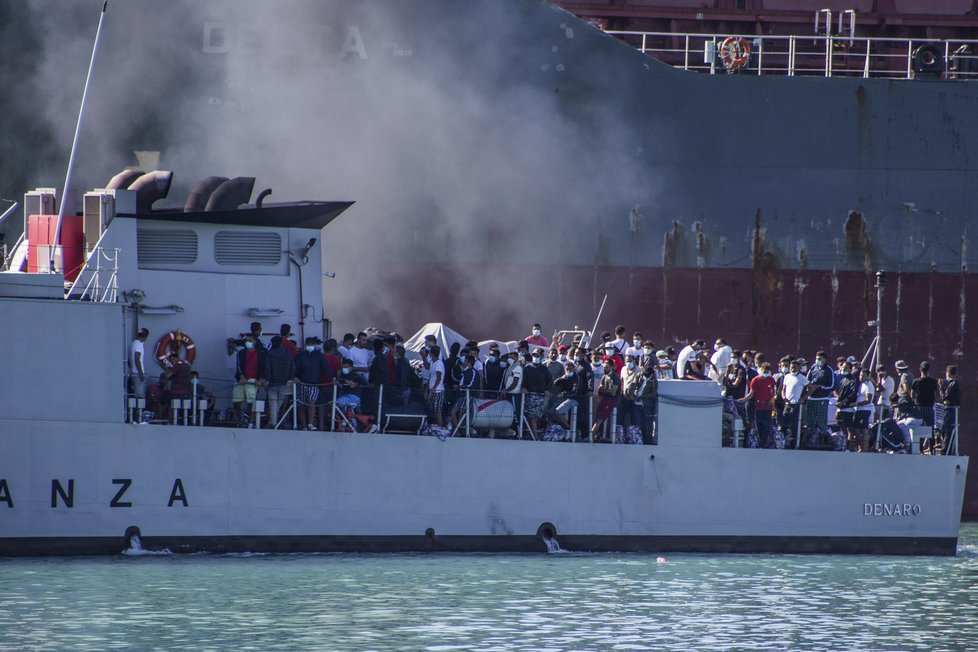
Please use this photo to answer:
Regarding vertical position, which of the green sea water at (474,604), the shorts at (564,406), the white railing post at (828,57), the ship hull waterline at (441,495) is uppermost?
the white railing post at (828,57)

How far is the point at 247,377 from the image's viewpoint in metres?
16.9

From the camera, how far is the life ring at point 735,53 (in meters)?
25.3

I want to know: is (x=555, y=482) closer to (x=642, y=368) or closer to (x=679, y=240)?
(x=642, y=368)

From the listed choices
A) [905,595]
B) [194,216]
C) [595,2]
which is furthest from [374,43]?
[905,595]

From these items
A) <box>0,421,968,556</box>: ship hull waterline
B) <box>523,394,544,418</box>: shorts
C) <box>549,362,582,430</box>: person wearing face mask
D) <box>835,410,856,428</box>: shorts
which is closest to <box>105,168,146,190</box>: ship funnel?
<box>0,421,968,556</box>: ship hull waterline

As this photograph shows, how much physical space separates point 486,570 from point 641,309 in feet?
28.8

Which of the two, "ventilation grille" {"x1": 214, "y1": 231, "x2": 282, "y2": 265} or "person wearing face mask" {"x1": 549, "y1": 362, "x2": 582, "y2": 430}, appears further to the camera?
"person wearing face mask" {"x1": 549, "y1": 362, "x2": 582, "y2": 430}

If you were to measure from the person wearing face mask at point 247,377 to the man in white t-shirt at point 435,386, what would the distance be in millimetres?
2127

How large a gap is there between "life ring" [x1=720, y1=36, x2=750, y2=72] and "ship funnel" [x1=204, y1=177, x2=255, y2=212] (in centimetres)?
1074

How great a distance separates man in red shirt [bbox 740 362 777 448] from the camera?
19.2m

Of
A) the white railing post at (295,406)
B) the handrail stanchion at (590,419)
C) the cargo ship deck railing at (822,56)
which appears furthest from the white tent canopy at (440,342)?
the cargo ship deck railing at (822,56)

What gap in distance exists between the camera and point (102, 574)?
15164mm

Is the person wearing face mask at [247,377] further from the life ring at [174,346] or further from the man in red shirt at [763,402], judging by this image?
the man in red shirt at [763,402]

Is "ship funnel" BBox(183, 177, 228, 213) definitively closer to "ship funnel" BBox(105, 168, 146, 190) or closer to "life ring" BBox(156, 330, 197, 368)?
"ship funnel" BBox(105, 168, 146, 190)
